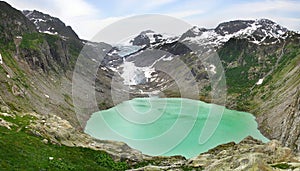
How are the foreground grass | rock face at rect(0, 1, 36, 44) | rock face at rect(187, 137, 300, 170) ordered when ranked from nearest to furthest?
the foreground grass → rock face at rect(187, 137, 300, 170) → rock face at rect(0, 1, 36, 44)

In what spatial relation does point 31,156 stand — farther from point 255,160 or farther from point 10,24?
point 10,24

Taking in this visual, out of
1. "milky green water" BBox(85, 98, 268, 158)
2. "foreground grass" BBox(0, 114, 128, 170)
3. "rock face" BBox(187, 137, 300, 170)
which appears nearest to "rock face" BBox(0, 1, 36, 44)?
"milky green water" BBox(85, 98, 268, 158)

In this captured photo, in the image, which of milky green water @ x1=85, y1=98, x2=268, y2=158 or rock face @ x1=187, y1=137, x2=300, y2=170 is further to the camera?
milky green water @ x1=85, y1=98, x2=268, y2=158

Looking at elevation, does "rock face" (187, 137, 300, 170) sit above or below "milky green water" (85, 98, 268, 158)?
below

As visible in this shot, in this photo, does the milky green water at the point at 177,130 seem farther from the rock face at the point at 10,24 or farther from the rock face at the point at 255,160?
the rock face at the point at 10,24

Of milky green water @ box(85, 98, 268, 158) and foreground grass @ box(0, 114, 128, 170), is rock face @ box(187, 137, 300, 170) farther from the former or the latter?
milky green water @ box(85, 98, 268, 158)

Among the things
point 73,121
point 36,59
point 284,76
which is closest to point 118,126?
point 73,121

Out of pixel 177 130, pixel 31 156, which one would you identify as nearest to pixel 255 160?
pixel 31 156

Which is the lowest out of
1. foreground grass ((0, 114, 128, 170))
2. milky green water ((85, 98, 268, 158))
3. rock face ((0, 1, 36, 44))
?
foreground grass ((0, 114, 128, 170))

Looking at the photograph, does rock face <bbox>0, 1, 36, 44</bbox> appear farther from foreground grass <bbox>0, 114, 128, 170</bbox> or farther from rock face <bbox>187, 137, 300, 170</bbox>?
rock face <bbox>187, 137, 300, 170</bbox>

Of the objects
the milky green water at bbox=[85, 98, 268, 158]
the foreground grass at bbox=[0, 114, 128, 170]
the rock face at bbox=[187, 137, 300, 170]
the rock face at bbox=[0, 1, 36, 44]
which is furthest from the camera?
the rock face at bbox=[0, 1, 36, 44]
